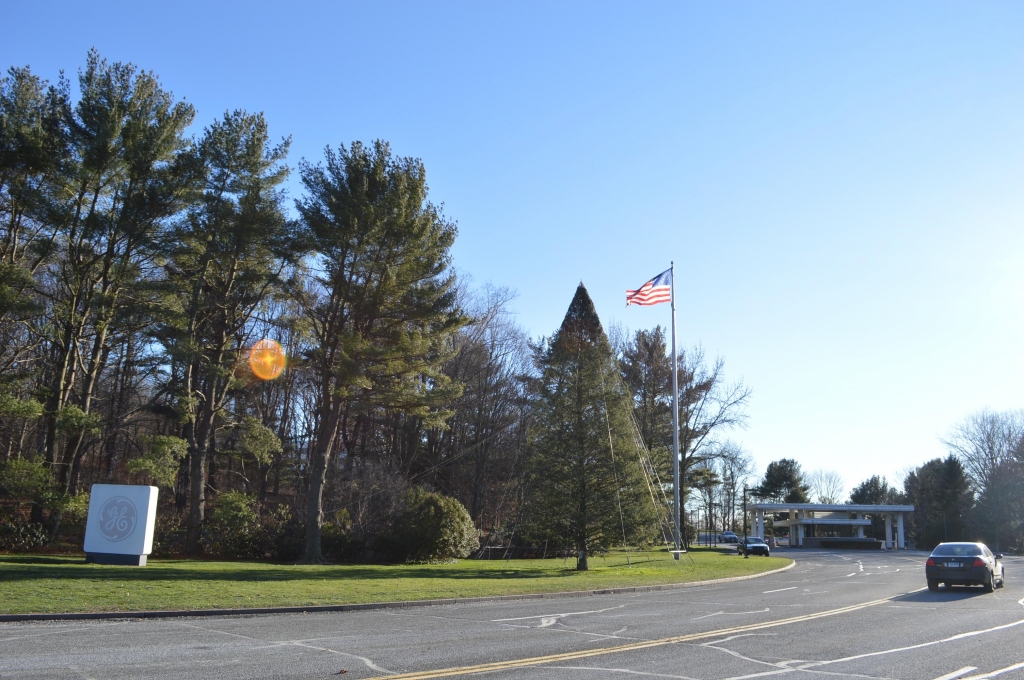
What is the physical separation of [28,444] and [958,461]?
8089 centimetres

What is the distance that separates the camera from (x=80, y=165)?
90.6 ft

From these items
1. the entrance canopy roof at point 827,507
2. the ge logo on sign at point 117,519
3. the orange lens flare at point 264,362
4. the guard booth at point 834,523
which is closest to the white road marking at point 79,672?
the ge logo on sign at point 117,519

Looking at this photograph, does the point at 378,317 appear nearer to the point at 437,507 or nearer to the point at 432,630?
the point at 437,507

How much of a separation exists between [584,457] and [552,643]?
57.3 feet

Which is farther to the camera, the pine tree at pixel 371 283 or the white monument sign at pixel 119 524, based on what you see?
the pine tree at pixel 371 283

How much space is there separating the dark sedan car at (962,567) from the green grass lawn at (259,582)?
7.22 meters

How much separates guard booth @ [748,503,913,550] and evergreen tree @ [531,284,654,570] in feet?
144

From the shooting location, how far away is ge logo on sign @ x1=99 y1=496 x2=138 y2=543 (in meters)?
22.5

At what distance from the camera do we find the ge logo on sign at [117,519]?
73.8 feet

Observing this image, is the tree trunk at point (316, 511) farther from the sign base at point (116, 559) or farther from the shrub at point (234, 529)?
the sign base at point (116, 559)

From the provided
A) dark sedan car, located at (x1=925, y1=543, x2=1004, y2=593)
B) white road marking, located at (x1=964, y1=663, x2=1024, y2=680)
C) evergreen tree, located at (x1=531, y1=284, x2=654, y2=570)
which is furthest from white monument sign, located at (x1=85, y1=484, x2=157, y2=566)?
dark sedan car, located at (x1=925, y1=543, x2=1004, y2=593)

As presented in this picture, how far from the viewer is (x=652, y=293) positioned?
108 feet

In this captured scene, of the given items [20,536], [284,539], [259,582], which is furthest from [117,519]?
[284,539]

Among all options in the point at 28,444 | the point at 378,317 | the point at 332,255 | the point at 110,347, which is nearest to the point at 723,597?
the point at 378,317
